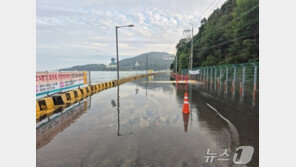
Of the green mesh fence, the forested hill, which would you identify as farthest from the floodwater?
the forested hill

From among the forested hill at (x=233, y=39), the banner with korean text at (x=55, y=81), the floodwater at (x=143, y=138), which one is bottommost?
the floodwater at (x=143, y=138)

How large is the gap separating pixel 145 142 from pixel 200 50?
50.6 meters

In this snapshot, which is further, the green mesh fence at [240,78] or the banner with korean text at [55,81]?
the green mesh fence at [240,78]

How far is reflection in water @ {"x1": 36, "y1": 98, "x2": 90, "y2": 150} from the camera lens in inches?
201

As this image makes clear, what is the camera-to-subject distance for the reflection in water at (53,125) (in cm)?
511

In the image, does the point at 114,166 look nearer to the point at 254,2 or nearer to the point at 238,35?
the point at 238,35

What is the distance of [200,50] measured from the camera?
5147 centimetres

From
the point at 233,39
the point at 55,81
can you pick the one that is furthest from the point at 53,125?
the point at 233,39

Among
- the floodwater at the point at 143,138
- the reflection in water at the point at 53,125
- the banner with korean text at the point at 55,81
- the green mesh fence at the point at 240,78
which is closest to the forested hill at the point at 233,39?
the green mesh fence at the point at 240,78

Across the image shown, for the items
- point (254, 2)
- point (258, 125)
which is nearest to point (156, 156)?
point (258, 125)

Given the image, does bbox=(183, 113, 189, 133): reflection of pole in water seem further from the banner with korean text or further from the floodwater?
the banner with korean text

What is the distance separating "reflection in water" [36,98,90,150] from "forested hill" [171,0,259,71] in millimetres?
26972

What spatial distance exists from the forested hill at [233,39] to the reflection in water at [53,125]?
2697cm

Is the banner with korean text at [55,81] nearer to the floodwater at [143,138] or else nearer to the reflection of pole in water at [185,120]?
the floodwater at [143,138]
